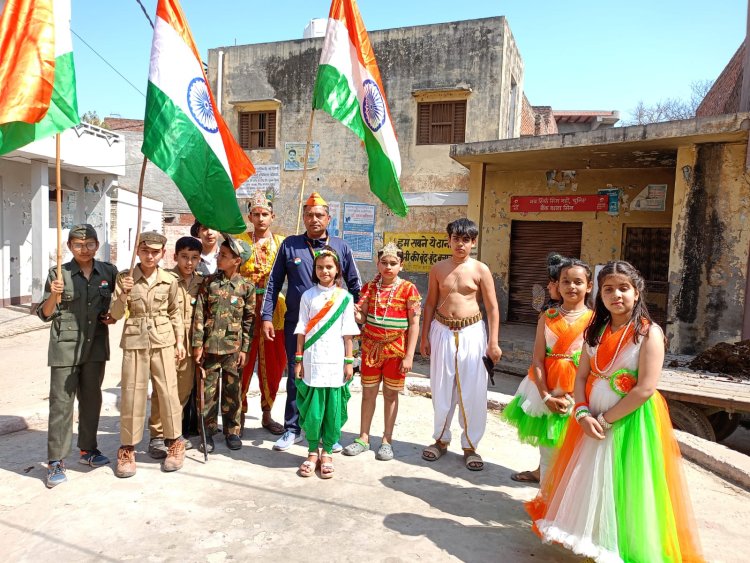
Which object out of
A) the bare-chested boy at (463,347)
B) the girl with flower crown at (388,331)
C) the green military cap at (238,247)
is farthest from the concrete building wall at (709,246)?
the green military cap at (238,247)

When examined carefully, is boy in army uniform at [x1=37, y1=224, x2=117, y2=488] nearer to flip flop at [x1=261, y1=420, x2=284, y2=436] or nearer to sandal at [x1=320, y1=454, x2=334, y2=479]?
flip flop at [x1=261, y1=420, x2=284, y2=436]

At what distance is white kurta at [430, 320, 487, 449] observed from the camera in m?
4.20

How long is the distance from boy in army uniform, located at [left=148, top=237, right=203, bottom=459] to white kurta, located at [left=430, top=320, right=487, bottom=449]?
1895 mm

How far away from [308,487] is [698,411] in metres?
4.12

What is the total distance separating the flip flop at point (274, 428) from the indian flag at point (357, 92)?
2217 mm

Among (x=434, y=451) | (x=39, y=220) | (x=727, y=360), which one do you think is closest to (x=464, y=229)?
(x=434, y=451)

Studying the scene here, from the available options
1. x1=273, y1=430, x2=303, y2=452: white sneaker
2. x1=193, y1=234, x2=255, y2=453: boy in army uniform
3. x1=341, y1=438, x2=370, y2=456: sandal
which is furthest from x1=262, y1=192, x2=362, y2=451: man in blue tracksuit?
x1=193, y1=234, x2=255, y2=453: boy in army uniform

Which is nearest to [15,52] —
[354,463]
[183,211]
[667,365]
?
[354,463]

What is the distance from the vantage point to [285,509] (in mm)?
3334

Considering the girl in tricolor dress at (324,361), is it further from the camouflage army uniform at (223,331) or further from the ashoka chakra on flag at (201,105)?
the ashoka chakra on flag at (201,105)

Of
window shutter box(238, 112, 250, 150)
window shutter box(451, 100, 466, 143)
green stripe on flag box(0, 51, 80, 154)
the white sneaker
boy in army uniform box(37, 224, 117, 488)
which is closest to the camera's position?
green stripe on flag box(0, 51, 80, 154)

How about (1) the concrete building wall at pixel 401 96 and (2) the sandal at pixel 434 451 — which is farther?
(1) the concrete building wall at pixel 401 96

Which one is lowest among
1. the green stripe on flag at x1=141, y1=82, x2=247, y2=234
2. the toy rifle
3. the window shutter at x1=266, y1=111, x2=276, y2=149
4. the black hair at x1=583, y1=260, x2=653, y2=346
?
the toy rifle

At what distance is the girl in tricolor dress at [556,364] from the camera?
3.41m
